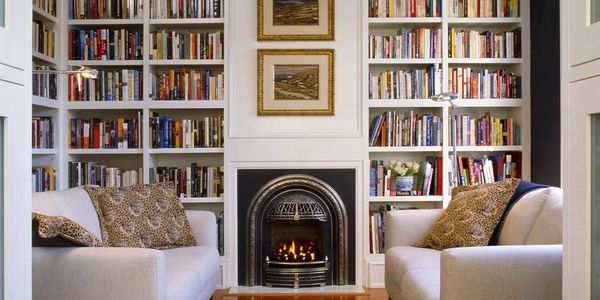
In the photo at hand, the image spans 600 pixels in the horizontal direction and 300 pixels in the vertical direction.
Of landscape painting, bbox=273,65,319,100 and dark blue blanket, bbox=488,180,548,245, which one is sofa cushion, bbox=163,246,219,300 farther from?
dark blue blanket, bbox=488,180,548,245

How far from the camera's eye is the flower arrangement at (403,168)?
16.9ft

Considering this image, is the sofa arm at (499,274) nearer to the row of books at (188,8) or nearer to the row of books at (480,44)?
the row of books at (480,44)

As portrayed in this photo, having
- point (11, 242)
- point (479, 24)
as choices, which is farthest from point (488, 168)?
point (11, 242)

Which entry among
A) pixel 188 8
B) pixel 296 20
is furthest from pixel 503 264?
pixel 188 8

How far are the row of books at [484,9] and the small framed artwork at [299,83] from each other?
1056 millimetres

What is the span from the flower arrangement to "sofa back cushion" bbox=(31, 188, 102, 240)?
2466 millimetres

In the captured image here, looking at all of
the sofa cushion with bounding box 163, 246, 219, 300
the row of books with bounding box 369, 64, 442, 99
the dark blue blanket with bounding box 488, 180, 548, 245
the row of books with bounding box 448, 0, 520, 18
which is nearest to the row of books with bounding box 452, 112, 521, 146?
the row of books with bounding box 369, 64, 442, 99

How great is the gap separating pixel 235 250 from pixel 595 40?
390cm

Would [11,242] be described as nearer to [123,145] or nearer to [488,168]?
→ [123,145]

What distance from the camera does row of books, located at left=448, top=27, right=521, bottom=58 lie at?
515cm

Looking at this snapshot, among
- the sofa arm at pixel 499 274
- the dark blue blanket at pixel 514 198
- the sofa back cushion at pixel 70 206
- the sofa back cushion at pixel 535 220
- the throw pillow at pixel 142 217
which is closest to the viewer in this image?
the sofa arm at pixel 499 274

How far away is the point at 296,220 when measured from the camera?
5.06 m

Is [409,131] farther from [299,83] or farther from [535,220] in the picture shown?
[535,220]

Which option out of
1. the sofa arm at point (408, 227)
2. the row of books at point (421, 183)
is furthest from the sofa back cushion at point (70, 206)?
the row of books at point (421, 183)
